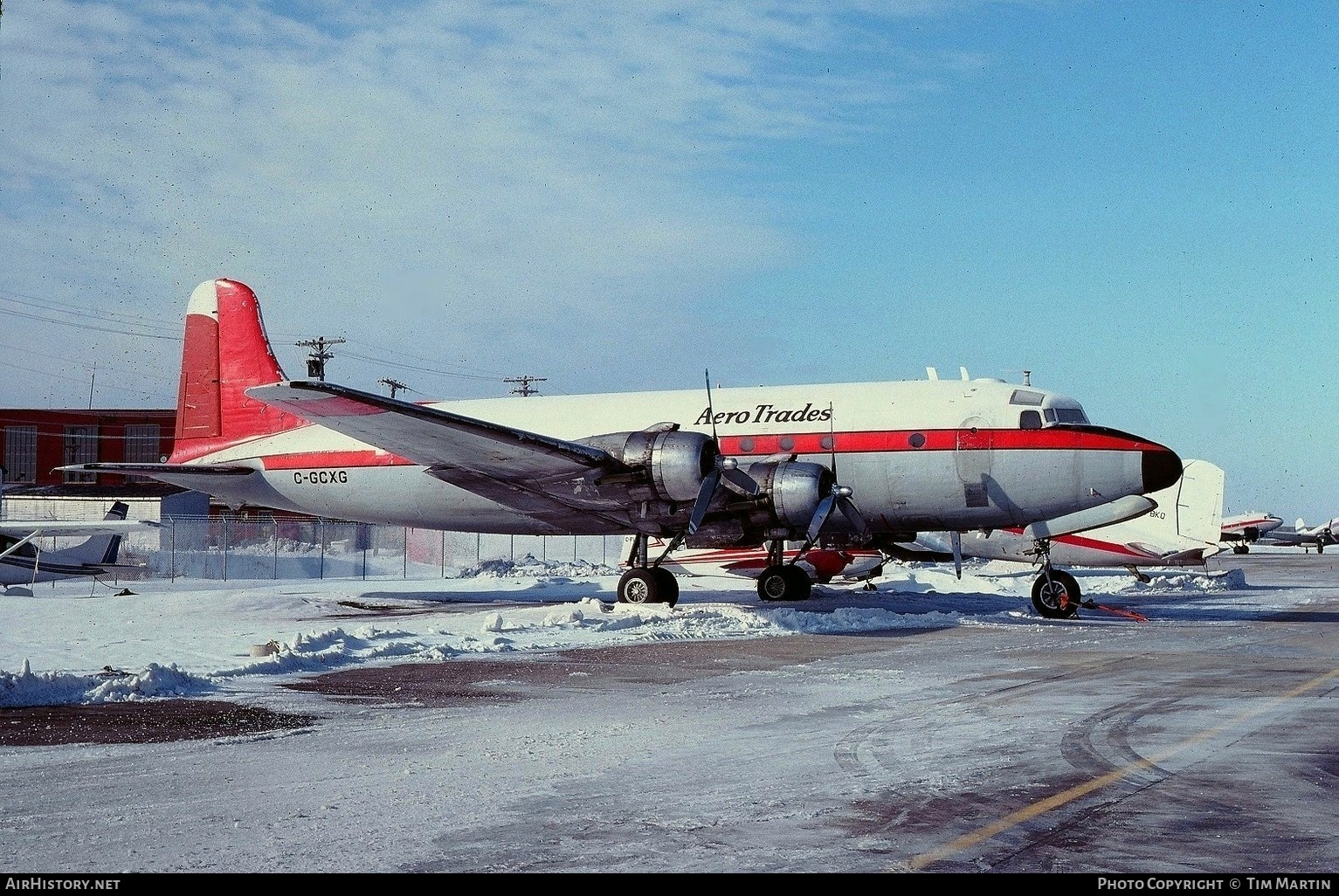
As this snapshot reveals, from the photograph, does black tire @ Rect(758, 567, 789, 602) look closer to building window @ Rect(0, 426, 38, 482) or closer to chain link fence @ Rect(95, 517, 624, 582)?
chain link fence @ Rect(95, 517, 624, 582)

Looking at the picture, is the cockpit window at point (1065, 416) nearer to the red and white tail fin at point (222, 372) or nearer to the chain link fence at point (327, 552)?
the red and white tail fin at point (222, 372)

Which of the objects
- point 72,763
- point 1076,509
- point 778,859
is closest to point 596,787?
point 778,859

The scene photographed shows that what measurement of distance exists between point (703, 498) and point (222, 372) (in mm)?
13313

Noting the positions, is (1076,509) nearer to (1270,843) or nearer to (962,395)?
(962,395)

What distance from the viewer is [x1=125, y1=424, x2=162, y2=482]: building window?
276 ft

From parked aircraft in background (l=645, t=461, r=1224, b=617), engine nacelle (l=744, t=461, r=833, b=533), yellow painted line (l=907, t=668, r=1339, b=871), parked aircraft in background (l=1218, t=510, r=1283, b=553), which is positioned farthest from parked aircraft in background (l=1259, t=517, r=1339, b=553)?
yellow painted line (l=907, t=668, r=1339, b=871)

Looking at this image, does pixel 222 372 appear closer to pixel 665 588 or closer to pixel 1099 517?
pixel 665 588

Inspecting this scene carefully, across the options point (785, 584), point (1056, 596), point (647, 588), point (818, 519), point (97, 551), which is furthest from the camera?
point (97, 551)

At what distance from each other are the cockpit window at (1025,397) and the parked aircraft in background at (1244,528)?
61648 mm

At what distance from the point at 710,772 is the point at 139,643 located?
1099 cm

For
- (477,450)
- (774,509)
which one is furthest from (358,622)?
(774,509)

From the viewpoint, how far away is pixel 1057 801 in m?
6.55

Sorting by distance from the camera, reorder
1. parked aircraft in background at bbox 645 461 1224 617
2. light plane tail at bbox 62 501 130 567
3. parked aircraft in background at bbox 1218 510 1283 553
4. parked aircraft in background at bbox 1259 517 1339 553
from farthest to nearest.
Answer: parked aircraft in background at bbox 1259 517 1339 553, parked aircraft in background at bbox 1218 510 1283 553, parked aircraft in background at bbox 645 461 1224 617, light plane tail at bbox 62 501 130 567

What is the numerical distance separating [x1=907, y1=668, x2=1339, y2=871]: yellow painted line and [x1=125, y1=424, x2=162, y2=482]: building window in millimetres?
84765
